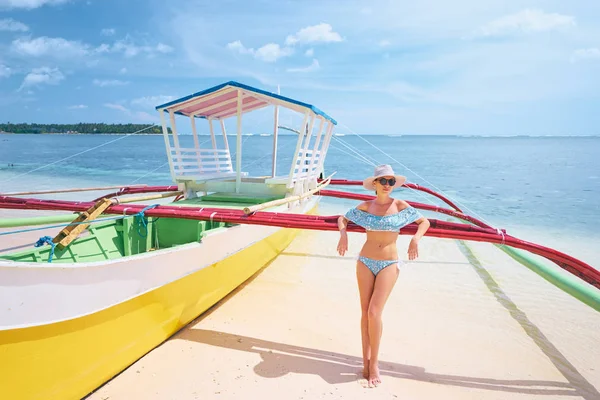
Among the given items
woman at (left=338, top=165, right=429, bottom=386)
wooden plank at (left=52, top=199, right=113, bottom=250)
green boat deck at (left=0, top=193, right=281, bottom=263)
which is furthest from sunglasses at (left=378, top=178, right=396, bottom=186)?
wooden plank at (left=52, top=199, right=113, bottom=250)

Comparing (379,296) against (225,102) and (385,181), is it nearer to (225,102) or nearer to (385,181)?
(385,181)

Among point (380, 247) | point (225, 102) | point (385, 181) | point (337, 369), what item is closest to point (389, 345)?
point (337, 369)

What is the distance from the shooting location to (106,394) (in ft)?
11.3

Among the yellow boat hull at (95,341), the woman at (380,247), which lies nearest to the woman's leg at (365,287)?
the woman at (380,247)

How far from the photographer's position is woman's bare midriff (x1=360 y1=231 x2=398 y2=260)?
3318 millimetres

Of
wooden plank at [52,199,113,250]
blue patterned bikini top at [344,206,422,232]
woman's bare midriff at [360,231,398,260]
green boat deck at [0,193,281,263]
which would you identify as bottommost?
green boat deck at [0,193,281,263]

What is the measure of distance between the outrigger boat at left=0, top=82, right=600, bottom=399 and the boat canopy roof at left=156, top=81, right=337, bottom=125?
1.0 inches

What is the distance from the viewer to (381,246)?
3.33 metres

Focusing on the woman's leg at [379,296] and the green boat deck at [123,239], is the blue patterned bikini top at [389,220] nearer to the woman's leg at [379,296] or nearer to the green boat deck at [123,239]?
the woman's leg at [379,296]

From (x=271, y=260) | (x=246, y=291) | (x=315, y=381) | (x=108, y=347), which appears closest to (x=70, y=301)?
(x=108, y=347)

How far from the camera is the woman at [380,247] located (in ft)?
10.8

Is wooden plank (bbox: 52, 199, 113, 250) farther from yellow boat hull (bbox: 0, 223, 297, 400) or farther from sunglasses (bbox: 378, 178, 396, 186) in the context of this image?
sunglasses (bbox: 378, 178, 396, 186)

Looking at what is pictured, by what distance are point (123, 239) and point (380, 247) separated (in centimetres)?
379

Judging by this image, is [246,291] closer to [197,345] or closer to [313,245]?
[197,345]
